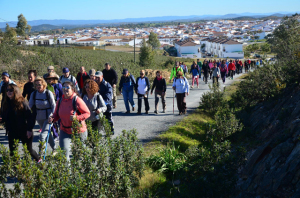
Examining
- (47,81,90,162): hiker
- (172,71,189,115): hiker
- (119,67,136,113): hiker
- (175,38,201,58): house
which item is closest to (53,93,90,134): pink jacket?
(47,81,90,162): hiker

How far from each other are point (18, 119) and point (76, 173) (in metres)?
2.35

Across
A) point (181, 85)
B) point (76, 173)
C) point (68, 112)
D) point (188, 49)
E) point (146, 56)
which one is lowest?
point (188, 49)

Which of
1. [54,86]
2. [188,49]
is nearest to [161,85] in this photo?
[54,86]

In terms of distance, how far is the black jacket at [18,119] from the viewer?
5.54 m

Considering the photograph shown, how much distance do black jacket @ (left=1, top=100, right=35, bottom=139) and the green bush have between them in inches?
51.9

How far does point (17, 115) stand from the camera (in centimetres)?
553

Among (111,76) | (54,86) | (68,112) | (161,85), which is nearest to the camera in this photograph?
(68,112)

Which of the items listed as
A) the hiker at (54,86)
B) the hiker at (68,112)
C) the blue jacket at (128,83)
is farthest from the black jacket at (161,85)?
the hiker at (68,112)

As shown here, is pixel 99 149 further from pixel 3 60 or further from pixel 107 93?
pixel 3 60

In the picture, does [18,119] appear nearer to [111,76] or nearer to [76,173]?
[76,173]

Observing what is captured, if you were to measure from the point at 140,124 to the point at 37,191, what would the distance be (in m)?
6.06

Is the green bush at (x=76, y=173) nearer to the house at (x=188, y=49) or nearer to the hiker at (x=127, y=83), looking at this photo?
the hiker at (x=127, y=83)

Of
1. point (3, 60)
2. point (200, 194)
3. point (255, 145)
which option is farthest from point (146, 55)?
point (200, 194)

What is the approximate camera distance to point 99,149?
434cm
